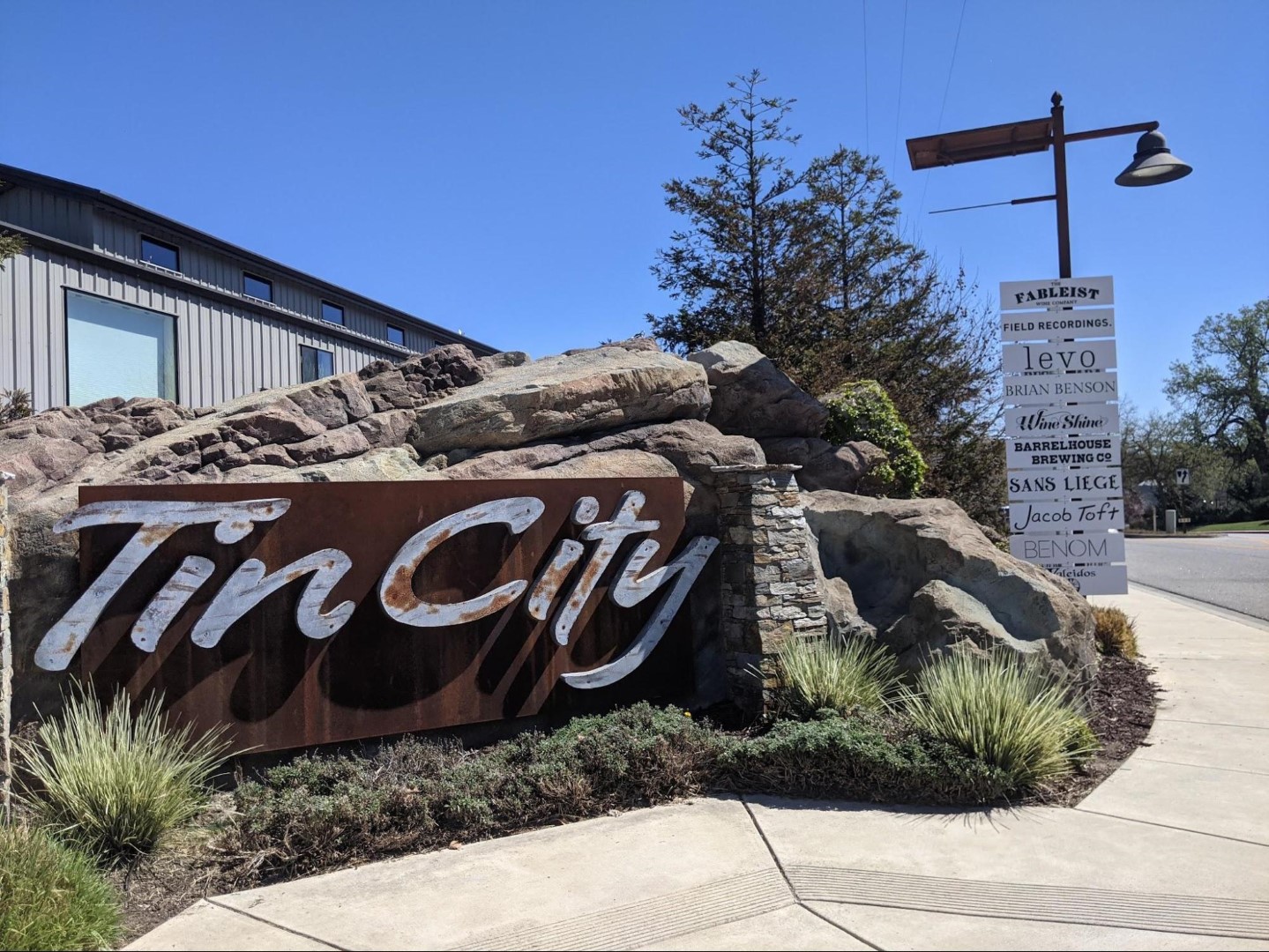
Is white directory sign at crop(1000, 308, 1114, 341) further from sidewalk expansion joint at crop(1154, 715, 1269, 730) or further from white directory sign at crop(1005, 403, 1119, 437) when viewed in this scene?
sidewalk expansion joint at crop(1154, 715, 1269, 730)

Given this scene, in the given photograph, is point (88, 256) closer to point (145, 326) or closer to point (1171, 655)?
point (145, 326)

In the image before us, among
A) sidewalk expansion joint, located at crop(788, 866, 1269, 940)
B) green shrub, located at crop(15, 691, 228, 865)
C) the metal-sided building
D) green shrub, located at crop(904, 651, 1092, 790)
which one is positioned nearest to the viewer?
sidewalk expansion joint, located at crop(788, 866, 1269, 940)

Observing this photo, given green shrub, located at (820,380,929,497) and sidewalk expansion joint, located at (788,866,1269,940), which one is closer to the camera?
sidewalk expansion joint, located at (788,866,1269,940)

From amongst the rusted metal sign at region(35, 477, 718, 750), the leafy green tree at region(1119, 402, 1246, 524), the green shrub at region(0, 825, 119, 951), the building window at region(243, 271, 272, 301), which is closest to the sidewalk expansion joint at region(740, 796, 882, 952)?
the rusted metal sign at region(35, 477, 718, 750)

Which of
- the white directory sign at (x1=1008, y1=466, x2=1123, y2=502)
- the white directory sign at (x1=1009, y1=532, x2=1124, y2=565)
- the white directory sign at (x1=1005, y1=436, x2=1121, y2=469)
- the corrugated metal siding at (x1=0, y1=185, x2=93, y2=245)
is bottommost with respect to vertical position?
the white directory sign at (x1=1009, y1=532, x2=1124, y2=565)

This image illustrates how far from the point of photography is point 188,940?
417 centimetres

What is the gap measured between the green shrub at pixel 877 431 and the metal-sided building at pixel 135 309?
9.26m

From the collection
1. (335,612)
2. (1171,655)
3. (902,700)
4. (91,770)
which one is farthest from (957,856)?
(1171,655)

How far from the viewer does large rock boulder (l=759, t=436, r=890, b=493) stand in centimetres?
1171

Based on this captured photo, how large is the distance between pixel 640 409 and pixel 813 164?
29.8 ft

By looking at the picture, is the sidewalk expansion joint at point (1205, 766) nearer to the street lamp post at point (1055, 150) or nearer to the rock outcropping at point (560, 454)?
the rock outcropping at point (560, 454)

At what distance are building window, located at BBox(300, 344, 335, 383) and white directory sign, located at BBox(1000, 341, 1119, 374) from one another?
1142cm

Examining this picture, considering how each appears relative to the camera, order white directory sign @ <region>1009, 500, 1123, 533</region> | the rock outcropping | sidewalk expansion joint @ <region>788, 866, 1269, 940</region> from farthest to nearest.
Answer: white directory sign @ <region>1009, 500, 1123, 533</region>, the rock outcropping, sidewalk expansion joint @ <region>788, 866, 1269, 940</region>

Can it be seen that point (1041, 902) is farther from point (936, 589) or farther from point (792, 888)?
point (936, 589)
